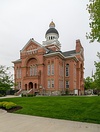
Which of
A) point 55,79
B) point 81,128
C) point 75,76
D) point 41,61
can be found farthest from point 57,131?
point 75,76

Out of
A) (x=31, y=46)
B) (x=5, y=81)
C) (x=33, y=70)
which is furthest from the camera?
(x=33, y=70)

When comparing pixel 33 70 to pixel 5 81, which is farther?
pixel 33 70

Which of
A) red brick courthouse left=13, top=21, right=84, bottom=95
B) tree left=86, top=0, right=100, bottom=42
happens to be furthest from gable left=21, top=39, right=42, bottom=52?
tree left=86, top=0, right=100, bottom=42

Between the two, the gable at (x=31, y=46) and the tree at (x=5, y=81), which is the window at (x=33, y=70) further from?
the tree at (x=5, y=81)

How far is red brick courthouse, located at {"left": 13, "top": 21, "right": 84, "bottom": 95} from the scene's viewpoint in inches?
1516

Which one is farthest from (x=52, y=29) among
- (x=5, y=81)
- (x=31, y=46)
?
(x=5, y=81)

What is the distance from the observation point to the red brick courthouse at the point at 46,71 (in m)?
38.5

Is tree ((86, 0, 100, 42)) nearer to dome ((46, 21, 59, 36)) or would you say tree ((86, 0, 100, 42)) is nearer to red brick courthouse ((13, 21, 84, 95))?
red brick courthouse ((13, 21, 84, 95))

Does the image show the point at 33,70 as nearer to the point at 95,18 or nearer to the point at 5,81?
the point at 5,81

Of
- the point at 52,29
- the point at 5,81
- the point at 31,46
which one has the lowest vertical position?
the point at 5,81

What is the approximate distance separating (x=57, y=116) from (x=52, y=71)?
29147mm

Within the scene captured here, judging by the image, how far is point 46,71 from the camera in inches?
1569

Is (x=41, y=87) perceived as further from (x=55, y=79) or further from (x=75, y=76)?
(x=75, y=76)

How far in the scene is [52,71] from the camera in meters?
38.8
